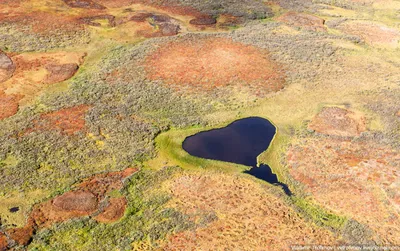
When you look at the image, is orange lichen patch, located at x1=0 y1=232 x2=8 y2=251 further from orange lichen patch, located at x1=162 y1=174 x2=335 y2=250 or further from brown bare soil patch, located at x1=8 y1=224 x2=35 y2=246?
orange lichen patch, located at x1=162 y1=174 x2=335 y2=250

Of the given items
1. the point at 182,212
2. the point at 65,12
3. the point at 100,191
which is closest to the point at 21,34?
the point at 65,12

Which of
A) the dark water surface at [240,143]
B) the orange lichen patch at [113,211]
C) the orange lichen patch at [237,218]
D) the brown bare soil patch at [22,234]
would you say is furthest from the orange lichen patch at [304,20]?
the brown bare soil patch at [22,234]

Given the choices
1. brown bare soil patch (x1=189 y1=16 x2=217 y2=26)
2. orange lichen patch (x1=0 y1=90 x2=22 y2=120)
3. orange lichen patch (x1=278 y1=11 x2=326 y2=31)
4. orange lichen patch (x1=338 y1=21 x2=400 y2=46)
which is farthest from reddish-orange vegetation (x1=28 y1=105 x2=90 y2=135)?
orange lichen patch (x1=338 y1=21 x2=400 y2=46)

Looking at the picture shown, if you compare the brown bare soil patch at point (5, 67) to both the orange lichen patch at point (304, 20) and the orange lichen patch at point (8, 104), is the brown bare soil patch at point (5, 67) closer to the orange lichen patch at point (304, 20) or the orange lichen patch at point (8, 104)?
the orange lichen patch at point (8, 104)

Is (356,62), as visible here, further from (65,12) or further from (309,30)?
(65,12)

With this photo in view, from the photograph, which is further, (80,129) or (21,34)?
(21,34)

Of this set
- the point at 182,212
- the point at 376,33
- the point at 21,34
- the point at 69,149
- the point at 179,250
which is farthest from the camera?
the point at 376,33
